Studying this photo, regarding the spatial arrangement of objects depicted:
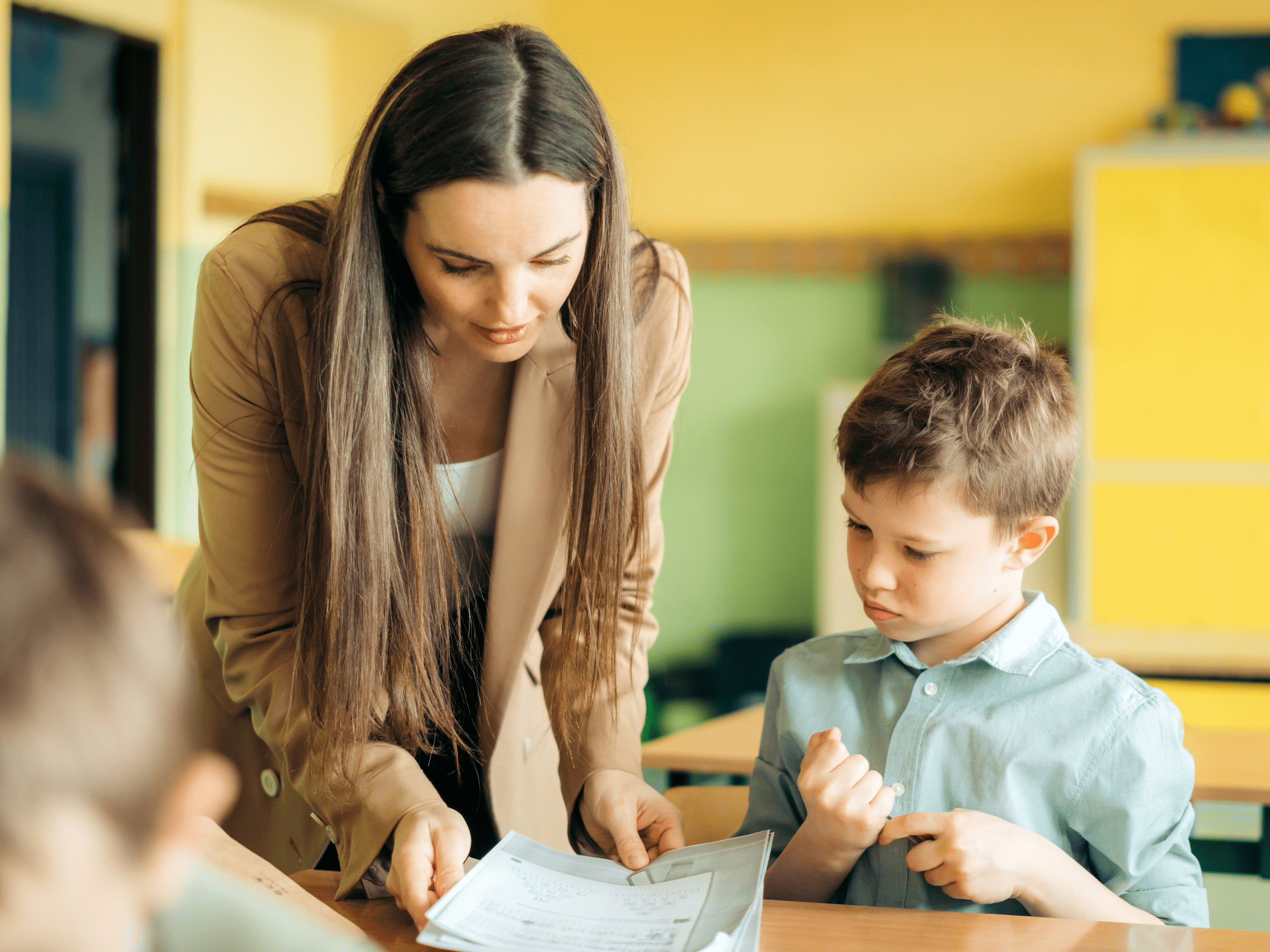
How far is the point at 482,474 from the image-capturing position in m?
1.28

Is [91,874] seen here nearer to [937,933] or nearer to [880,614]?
[937,933]

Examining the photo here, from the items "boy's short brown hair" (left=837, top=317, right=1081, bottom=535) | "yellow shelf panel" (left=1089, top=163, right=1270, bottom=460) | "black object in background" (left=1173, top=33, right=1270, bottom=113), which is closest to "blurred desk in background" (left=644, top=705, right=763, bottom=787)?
"boy's short brown hair" (left=837, top=317, right=1081, bottom=535)

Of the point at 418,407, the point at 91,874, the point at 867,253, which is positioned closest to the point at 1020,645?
the point at 418,407

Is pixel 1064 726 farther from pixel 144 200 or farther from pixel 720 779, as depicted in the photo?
pixel 144 200

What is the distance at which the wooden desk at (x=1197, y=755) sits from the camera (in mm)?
1466

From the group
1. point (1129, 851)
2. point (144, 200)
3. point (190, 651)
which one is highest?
point (144, 200)

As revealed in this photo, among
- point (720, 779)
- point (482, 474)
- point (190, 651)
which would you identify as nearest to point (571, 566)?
point (482, 474)

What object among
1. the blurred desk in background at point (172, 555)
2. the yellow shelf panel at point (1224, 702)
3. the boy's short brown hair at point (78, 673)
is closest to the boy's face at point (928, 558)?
the boy's short brown hair at point (78, 673)

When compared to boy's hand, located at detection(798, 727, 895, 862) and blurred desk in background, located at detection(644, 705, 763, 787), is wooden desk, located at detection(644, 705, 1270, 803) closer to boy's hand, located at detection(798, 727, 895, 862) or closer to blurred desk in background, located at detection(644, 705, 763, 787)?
blurred desk in background, located at detection(644, 705, 763, 787)

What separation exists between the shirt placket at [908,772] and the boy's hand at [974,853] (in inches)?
3.8

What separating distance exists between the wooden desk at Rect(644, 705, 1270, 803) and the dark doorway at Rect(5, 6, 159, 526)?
2.49 metres

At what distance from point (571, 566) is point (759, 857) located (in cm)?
40

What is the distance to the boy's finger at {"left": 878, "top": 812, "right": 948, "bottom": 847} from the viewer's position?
940 millimetres

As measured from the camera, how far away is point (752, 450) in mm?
4598
